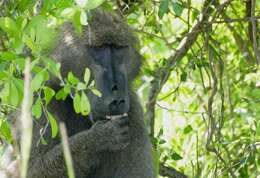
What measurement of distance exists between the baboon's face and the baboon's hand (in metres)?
0.21

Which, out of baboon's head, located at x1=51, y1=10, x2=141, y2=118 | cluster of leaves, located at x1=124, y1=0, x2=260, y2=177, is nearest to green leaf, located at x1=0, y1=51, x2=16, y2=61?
baboon's head, located at x1=51, y1=10, x2=141, y2=118

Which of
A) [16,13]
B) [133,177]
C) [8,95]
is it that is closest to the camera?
[8,95]

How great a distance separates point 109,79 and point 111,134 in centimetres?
44

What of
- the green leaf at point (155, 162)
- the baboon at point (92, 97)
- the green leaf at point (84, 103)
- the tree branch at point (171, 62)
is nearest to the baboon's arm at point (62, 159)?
the baboon at point (92, 97)

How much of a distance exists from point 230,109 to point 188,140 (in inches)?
18.8

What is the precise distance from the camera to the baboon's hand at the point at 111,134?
4414mm

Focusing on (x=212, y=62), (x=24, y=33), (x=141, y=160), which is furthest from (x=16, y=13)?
(x=212, y=62)

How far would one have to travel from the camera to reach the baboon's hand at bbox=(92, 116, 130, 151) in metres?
4.41

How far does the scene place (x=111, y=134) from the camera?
14.6 ft

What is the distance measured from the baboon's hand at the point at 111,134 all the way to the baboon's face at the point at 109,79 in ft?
0.70

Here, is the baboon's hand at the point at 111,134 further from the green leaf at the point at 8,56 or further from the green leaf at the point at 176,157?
the green leaf at the point at 8,56

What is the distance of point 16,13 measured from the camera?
13.0 feet

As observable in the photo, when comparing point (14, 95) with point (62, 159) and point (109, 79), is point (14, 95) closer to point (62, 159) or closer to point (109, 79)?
point (109, 79)

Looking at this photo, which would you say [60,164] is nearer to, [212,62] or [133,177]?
[133,177]
